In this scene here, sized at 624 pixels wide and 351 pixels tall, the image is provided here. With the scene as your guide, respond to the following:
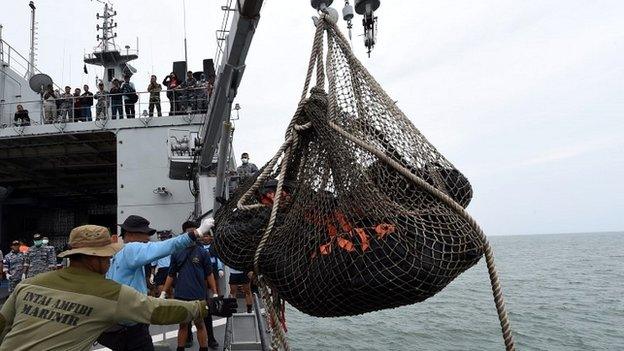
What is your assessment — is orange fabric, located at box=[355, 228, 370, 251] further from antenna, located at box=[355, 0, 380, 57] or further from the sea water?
the sea water

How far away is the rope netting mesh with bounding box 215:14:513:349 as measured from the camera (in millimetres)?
1981

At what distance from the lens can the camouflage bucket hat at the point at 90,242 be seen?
221cm

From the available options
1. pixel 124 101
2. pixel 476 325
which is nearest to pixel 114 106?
pixel 124 101

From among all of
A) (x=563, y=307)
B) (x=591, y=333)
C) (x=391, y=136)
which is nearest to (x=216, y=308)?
(x=391, y=136)

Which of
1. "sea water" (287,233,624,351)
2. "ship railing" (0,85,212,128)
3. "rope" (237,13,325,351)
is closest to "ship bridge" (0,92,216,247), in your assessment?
"ship railing" (0,85,212,128)

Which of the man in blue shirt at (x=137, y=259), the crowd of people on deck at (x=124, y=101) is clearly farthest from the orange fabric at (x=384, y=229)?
the crowd of people on deck at (x=124, y=101)

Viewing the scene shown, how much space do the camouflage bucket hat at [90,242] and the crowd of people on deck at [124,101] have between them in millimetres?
8313

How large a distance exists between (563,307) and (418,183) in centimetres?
2142

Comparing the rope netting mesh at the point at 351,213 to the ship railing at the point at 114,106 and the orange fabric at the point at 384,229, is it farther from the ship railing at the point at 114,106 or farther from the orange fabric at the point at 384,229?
the ship railing at the point at 114,106

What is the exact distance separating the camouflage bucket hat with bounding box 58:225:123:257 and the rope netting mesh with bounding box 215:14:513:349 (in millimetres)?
622

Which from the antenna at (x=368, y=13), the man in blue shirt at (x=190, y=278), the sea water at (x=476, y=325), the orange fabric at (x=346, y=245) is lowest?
the sea water at (x=476, y=325)

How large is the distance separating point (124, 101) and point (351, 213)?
1056 cm

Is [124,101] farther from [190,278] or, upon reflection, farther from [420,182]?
[420,182]

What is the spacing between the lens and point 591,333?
1542 cm
